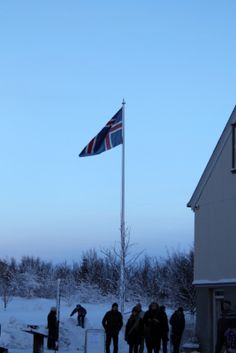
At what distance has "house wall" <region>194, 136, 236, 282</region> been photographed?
19641 mm

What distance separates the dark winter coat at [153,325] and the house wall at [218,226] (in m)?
2.06

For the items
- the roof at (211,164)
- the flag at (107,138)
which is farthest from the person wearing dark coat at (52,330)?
the flag at (107,138)

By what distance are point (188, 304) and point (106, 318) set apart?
30354 millimetres

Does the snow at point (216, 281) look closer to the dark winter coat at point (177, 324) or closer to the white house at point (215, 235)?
the white house at point (215, 235)

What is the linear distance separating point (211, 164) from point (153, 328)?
5.41 meters

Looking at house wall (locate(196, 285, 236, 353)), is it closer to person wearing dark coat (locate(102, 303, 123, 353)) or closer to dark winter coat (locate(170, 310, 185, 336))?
dark winter coat (locate(170, 310, 185, 336))

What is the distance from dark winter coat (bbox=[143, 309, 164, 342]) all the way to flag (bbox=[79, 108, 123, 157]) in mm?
10776

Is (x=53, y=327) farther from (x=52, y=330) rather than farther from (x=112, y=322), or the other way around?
(x=112, y=322)

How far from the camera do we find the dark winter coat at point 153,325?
19.5m

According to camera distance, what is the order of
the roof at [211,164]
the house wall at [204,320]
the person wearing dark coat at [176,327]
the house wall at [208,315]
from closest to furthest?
1. the house wall at [208,315]
2. the house wall at [204,320]
3. the roof at [211,164]
4. the person wearing dark coat at [176,327]

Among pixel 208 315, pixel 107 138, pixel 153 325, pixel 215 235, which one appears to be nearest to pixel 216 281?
pixel 208 315

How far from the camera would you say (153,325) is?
19.5 meters

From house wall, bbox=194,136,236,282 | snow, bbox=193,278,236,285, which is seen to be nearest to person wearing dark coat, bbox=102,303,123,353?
snow, bbox=193,278,236,285

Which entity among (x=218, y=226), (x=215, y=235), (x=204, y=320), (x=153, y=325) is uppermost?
(x=218, y=226)
